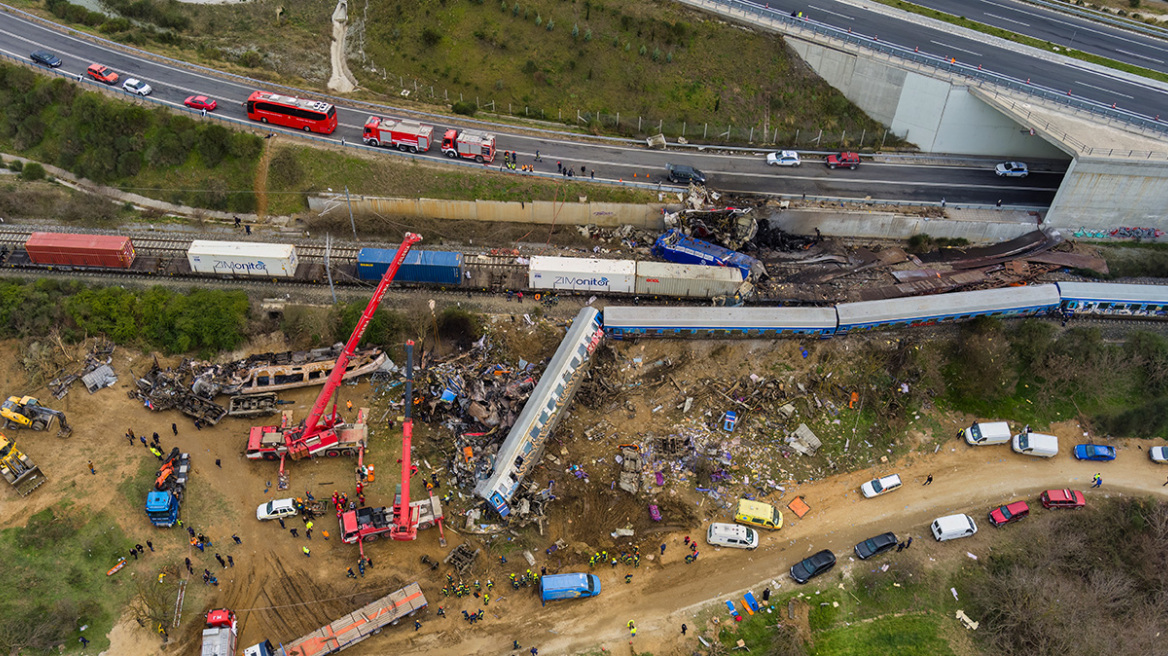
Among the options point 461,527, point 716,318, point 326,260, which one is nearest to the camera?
point 461,527

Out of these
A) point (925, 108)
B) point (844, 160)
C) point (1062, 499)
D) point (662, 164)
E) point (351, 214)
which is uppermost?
point (925, 108)

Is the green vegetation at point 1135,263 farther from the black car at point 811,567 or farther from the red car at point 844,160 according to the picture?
the black car at point 811,567

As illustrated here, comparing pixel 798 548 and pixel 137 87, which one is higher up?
pixel 137 87

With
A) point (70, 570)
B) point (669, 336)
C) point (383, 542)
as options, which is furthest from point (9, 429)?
point (669, 336)

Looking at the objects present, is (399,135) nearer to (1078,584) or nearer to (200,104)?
(200,104)

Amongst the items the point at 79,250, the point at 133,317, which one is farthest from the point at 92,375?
the point at 79,250

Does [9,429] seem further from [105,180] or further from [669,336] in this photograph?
[669,336]

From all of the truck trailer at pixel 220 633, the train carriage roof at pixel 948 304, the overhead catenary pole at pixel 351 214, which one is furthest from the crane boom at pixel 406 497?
the train carriage roof at pixel 948 304

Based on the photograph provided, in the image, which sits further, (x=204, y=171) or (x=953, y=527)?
(x=204, y=171)
